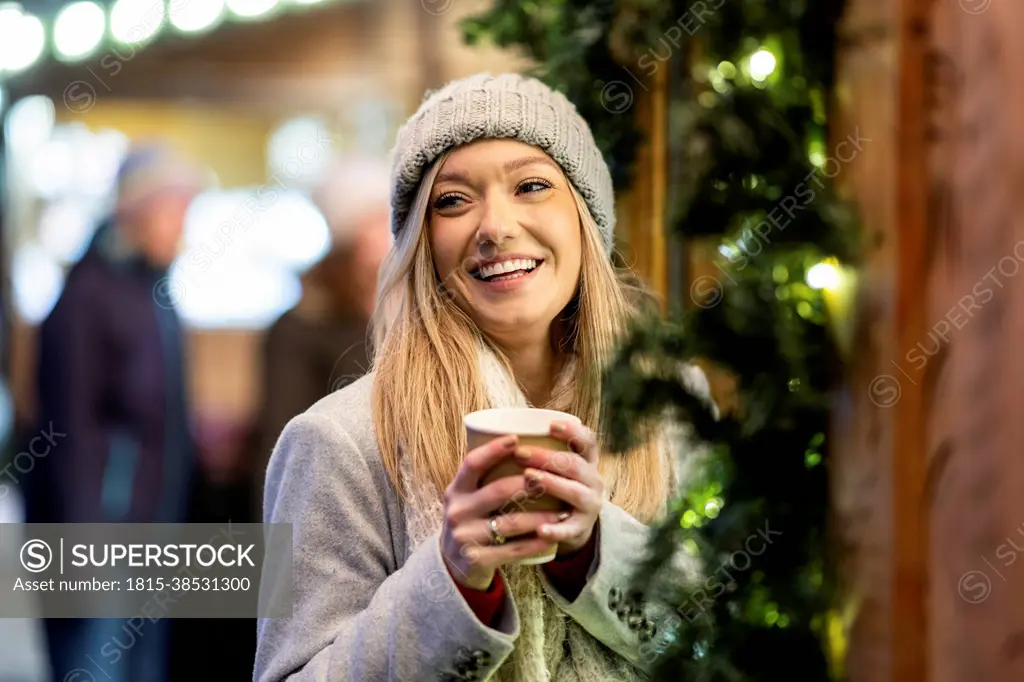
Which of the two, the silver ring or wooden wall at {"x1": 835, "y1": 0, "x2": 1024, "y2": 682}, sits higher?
wooden wall at {"x1": 835, "y1": 0, "x2": 1024, "y2": 682}

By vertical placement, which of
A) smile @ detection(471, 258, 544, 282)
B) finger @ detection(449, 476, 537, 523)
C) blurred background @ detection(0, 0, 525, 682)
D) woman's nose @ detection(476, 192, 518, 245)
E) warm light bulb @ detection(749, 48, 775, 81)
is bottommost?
finger @ detection(449, 476, 537, 523)

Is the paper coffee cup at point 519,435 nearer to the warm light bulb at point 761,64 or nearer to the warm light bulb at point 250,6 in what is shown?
the warm light bulb at point 761,64

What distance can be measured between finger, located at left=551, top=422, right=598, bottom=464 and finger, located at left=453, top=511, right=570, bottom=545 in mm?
77

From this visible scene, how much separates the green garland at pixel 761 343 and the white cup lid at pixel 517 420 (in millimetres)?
211

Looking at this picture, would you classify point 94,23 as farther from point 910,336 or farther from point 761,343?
point 910,336

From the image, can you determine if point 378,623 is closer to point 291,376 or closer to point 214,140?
point 291,376

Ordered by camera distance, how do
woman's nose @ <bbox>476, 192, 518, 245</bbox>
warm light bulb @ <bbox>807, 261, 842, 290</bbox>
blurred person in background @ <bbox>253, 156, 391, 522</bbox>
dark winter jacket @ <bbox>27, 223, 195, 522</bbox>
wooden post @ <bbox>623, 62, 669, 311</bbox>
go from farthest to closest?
dark winter jacket @ <bbox>27, 223, 195, 522</bbox>, blurred person in background @ <bbox>253, 156, 391, 522</bbox>, wooden post @ <bbox>623, 62, 669, 311</bbox>, woman's nose @ <bbox>476, 192, 518, 245</bbox>, warm light bulb @ <bbox>807, 261, 842, 290</bbox>

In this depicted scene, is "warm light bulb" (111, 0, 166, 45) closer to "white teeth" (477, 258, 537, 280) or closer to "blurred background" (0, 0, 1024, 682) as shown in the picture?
"blurred background" (0, 0, 1024, 682)

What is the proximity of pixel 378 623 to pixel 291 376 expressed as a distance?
1.82 m

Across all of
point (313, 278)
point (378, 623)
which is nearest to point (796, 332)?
point (378, 623)

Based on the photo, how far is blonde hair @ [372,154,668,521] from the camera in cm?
157

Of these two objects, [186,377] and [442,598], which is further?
[186,377]

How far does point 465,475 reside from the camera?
1234 millimetres

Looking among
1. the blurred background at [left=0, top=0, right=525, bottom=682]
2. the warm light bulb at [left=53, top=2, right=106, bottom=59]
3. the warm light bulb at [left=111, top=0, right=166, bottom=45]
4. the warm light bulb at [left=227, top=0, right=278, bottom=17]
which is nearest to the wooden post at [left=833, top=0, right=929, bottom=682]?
the blurred background at [left=0, top=0, right=525, bottom=682]
